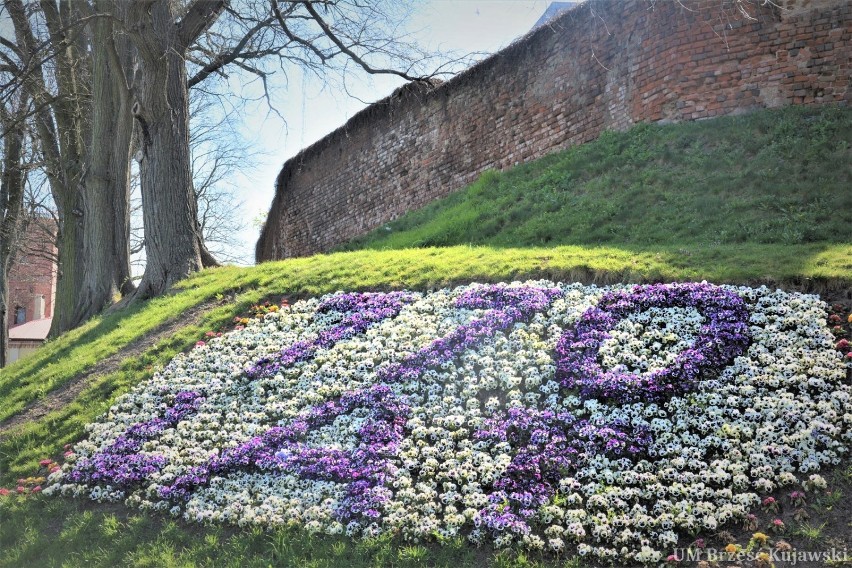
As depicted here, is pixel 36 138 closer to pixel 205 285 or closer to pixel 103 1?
A: pixel 103 1

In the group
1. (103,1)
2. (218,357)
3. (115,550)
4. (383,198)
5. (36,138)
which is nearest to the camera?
A: (115,550)

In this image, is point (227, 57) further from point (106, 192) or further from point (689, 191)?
point (689, 191)

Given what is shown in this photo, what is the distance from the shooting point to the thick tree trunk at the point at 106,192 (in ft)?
42.5

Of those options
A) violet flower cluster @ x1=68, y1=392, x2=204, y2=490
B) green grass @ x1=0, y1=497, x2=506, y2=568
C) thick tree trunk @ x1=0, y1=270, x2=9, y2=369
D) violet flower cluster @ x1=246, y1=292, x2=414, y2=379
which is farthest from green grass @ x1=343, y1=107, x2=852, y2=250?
thick tree trunk @ x1=0, y1=270, x2=9, y2=369

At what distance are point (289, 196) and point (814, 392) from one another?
19.5m

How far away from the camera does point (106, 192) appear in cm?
1309

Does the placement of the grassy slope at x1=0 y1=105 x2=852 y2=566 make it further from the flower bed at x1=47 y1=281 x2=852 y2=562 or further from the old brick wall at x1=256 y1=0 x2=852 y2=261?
the old brick wall at x1=256 y1=0 x2=852 y2=261

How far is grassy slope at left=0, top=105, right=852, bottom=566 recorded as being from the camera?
5.35m

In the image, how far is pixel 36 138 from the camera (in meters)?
16.2

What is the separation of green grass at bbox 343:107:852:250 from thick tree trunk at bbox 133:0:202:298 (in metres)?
3.98

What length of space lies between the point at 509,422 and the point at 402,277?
400 centimetres

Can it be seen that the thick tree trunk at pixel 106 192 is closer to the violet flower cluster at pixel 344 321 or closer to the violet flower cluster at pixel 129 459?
the violet flower cluster at pixel 344 321

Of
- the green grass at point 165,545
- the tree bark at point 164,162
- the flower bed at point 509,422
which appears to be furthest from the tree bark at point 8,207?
the green grass at point 165,545

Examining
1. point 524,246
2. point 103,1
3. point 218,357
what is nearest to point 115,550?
point 218,357
